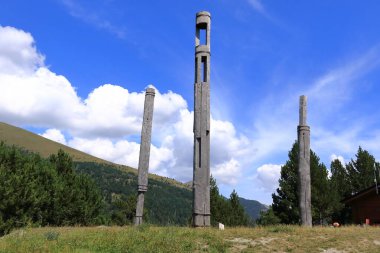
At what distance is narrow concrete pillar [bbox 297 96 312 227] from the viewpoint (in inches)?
747

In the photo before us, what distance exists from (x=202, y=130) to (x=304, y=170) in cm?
537

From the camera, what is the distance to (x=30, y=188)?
32.3 metres

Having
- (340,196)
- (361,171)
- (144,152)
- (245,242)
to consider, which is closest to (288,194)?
(340,196)

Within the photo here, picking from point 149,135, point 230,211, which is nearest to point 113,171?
point 230,211

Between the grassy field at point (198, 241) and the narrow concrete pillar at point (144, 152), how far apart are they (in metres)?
4.08

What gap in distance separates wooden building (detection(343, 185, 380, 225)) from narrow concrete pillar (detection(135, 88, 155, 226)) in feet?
59.5

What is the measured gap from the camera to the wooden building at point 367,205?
99.9 feet

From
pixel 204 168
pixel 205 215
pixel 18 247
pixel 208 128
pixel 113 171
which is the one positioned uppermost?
pixel 113 171

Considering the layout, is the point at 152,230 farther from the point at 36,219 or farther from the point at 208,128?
the point at 36,219

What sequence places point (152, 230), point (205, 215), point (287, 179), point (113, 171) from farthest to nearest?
1. point (113, 171)
2. point (287, 179)
3. point (205, 215)
4. point (152, 230)

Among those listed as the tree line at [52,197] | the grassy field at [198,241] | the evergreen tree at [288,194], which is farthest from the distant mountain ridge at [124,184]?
the grassy field at [198,241]

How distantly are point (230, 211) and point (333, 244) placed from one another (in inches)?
1324

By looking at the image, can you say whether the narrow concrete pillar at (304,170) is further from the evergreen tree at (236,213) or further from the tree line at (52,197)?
the evergreen tree at (236,213)

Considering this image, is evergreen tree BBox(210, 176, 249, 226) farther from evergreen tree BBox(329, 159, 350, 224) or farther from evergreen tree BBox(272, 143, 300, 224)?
evergreen tree BBox(329, 159, 350, 224)
